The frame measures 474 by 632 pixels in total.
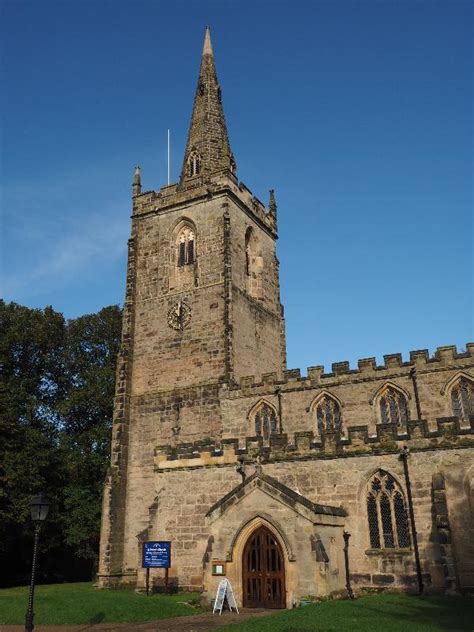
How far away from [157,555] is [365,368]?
40.2ft

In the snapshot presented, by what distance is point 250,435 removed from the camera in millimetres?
27719

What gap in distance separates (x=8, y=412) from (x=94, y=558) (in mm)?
12298

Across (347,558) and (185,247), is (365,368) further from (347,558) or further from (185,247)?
(185,247)

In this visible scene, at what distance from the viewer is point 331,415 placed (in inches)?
1061

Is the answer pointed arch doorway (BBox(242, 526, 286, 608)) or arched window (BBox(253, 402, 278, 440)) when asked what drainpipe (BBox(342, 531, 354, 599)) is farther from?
arched window (BBox(253, 402, 278, 440))

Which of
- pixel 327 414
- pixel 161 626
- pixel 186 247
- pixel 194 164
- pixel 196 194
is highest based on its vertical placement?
pixel 194 164

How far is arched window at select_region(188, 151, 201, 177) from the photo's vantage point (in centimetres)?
3625

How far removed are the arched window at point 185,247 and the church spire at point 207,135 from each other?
11.5 feet

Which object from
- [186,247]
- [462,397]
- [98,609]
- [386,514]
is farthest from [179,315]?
[98,609]

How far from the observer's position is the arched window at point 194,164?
36.2 m

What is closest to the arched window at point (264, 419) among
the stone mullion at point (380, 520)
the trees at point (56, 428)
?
the stone mullion at point (380, 520)

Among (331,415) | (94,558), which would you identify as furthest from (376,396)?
(94,558)

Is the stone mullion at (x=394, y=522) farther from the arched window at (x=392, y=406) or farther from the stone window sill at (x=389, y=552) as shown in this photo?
the arched window at (x=392, y=406)

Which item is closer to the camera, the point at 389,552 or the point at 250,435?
the point at 389,552
